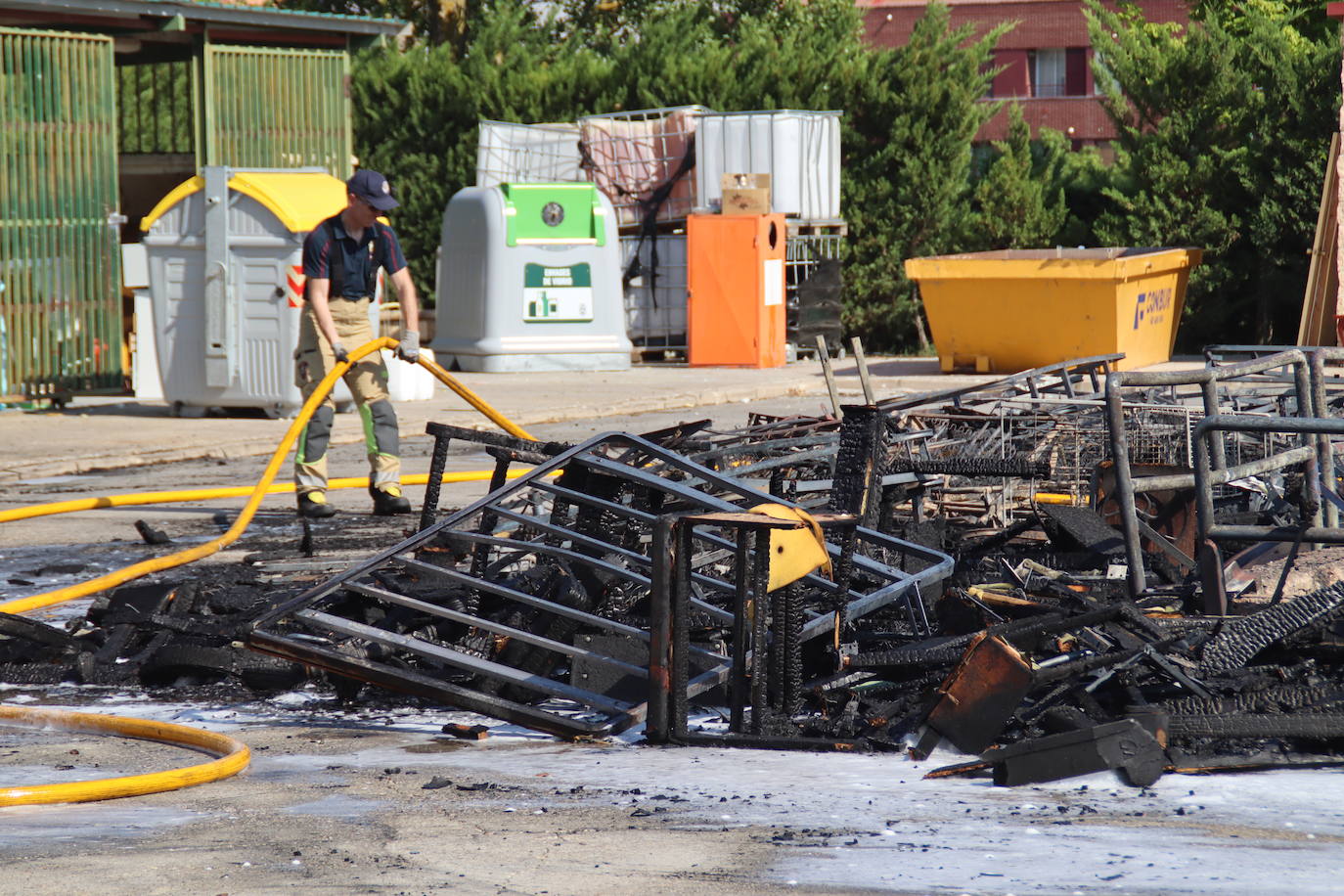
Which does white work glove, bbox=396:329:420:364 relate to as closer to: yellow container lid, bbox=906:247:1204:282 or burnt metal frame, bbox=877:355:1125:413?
burnt metal frame, bbox=877:355:1125:413

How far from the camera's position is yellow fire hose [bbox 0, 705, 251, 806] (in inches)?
175

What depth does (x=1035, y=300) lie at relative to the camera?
17953 mm

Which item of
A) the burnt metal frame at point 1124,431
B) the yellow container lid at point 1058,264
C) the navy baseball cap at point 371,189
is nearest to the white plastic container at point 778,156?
the yellow container lid at point 1058,264

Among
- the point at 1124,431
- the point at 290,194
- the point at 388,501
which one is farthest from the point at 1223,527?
the point at 290,194

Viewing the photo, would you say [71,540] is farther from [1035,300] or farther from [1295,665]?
[1035,300]

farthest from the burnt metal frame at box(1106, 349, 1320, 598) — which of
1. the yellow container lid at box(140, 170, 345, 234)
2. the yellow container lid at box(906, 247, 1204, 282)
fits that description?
the yellow container lid at box(906, 247, 1204, 282)

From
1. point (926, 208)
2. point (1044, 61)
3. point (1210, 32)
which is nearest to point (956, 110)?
point (926, 208)

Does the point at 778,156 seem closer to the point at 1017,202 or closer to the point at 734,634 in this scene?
the point at 1017,202

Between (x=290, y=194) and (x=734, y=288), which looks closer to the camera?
(x=290, y=194)

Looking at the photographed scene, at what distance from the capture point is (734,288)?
766 inches

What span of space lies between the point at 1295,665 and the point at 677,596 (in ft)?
6.01

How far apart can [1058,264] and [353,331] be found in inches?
383

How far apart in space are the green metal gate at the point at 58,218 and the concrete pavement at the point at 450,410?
51cm

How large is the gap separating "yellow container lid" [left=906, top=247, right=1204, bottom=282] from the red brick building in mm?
32537
